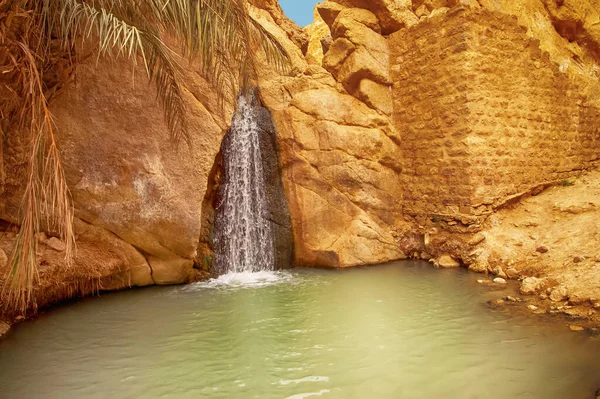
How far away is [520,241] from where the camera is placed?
23.2ft

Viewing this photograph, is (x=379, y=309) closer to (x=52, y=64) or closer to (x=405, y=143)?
(x=405, y=143)

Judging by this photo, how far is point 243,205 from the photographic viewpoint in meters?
8.11

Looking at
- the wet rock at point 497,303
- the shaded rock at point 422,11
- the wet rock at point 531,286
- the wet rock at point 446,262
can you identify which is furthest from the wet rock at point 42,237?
the shaded rock at point 422,11

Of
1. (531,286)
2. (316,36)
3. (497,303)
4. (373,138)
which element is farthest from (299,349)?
(316,36)

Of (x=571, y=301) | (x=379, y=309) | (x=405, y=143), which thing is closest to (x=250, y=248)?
(x=379, y=309)

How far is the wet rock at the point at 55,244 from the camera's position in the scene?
5.90m

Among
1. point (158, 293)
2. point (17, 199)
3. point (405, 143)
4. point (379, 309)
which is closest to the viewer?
point (379, 309)

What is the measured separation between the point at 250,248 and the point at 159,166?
94.0 inches

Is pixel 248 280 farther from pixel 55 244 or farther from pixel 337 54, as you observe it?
pixel 337 54

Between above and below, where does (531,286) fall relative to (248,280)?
below

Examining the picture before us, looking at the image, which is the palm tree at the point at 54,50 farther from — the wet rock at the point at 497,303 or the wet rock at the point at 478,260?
the wet rock at the point at 478,260

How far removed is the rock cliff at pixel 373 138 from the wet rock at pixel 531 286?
5.08 feet

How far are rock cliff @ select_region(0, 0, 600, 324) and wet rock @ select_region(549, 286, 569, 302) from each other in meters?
2.08

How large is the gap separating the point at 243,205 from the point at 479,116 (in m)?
4.74
